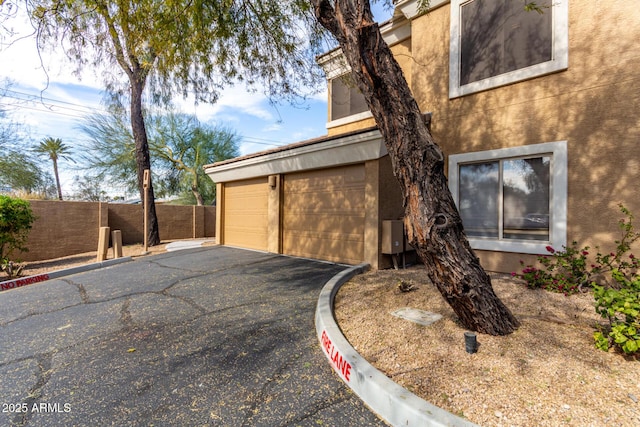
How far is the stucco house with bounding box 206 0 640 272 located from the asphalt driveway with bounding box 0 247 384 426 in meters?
2.46

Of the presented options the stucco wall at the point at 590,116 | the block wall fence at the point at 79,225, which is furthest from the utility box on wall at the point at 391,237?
the block wall fence at the point at 79,225

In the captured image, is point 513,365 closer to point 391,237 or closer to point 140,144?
point 391,237

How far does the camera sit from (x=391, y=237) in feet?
20.3

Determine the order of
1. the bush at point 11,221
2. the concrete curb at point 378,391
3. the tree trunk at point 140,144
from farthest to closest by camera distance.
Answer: the tree trunk at point 140,144, the bush at point 11,221, the concrete curb at point 378,391

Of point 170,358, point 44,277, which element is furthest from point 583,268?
point 44,277

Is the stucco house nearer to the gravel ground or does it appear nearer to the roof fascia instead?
the roof fascia

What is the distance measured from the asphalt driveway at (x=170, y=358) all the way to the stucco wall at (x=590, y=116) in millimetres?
4799

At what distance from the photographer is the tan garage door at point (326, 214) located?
6.93 m

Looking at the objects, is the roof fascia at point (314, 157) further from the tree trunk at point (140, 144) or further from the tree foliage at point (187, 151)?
the tree foliage at point (187, 151)

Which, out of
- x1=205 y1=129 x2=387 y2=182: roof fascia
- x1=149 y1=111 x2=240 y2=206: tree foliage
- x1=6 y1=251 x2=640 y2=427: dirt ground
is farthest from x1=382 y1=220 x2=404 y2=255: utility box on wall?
x1=149 y1=111 x2=240 y2=206: tree foliage

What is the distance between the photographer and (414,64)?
7.45 meters

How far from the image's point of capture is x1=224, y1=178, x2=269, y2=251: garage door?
9500 millimetres

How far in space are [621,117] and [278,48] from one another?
6863 millimetres

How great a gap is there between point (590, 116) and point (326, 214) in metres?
5.37
